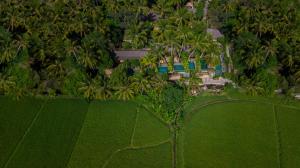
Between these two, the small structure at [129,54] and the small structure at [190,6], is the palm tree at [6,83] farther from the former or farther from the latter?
the small structure at [190,6]

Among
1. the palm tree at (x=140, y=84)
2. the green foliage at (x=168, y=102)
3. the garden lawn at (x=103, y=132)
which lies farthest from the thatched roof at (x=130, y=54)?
the green foliage at (x=168, y=102)

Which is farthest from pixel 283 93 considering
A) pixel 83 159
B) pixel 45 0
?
pixel 45 0

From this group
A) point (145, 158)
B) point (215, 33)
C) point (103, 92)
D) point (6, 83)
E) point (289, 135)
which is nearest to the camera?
point (145, 158)

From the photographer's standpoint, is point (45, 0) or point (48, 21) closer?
point (48, 21)

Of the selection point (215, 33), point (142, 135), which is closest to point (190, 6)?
point (215, 33)

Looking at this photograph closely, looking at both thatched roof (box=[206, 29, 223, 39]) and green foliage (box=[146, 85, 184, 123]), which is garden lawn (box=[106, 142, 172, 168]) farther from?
thatched roof (box=[206, 29, 223, 39])

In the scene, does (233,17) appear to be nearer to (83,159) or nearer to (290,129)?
(290,129)

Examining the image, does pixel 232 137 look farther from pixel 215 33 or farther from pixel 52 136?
pixel 215 33

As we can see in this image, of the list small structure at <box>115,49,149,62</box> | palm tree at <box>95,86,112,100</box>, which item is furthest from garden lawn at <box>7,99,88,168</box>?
small structure at <box>115,49,149,62</box>
